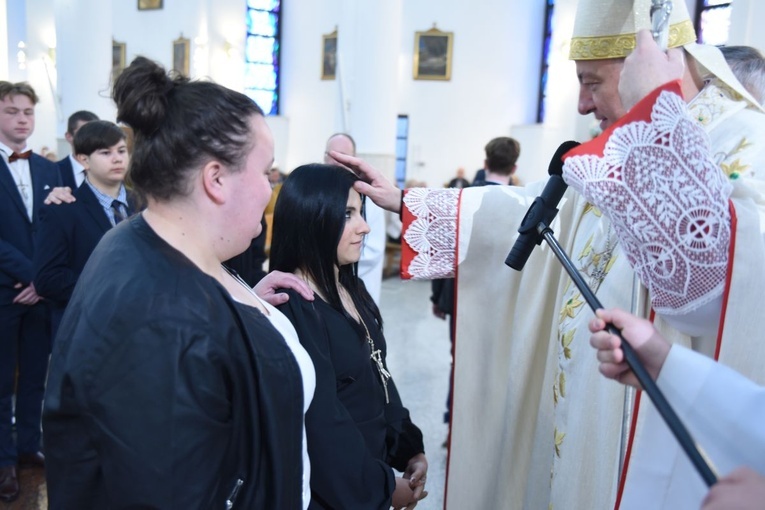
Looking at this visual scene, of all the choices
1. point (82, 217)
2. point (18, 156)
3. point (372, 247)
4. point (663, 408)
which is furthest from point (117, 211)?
point (663, 408)

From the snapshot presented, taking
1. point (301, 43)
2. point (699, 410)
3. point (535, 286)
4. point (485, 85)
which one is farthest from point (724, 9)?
point (699, 410)

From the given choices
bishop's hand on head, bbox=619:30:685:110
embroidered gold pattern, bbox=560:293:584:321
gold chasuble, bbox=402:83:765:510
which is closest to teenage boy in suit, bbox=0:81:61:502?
gold chasuble, bbox=402:83:765:510

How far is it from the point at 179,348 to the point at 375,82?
277 inches

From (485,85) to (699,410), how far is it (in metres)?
14.7

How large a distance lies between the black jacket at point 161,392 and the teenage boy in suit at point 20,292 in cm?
244

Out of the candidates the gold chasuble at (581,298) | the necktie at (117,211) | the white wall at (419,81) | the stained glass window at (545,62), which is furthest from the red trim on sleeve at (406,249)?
the stained glass window at (545,62)

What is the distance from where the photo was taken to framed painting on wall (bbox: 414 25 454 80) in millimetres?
15125

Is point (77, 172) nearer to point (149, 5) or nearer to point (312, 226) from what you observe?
point (312, 226)

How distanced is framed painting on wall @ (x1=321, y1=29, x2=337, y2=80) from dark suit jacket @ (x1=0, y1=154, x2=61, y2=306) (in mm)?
12124

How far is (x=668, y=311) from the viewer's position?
1.34 meters

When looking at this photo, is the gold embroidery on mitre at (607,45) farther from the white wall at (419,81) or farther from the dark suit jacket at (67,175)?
the white wall at (419,81)

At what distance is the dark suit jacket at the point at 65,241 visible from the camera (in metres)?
3.09

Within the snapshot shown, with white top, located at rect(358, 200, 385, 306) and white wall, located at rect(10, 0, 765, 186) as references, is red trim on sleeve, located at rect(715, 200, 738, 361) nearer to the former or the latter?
A: white top, located at rect(358, 200, 385, 306)

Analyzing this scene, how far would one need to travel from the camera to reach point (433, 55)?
15.2m
